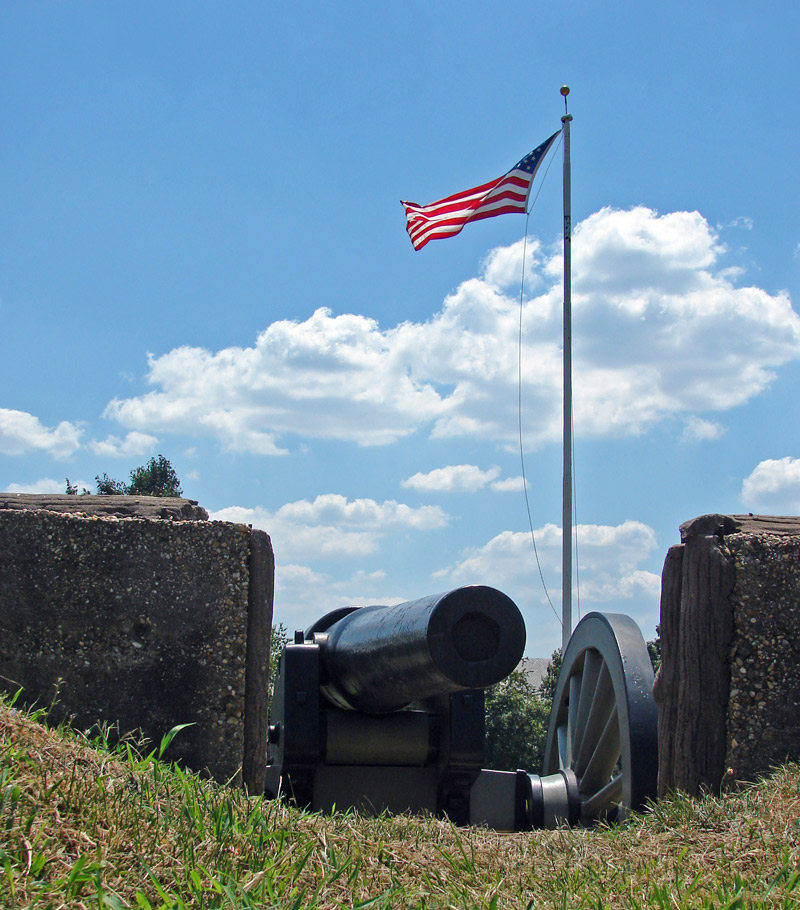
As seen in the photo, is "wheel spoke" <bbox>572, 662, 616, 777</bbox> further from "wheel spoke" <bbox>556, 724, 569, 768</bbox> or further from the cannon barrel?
the cannon barrel

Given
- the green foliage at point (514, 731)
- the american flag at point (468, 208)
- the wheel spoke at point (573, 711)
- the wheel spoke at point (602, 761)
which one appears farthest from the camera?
the green foliage at point (514, 731)

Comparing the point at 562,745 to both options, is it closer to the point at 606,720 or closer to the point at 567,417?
the point at 606,720

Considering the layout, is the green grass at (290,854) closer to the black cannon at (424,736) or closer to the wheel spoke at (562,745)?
the black cannon at (424,736)

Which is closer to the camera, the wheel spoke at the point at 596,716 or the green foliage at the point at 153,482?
the wheel spoke at the point at 596,716

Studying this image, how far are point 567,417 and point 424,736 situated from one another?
311 inches

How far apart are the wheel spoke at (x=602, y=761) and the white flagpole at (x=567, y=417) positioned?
22.1ft

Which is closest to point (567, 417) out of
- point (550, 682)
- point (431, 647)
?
point (431, 647)

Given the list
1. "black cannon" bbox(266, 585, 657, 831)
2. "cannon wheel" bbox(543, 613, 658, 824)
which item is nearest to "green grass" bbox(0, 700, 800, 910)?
"cannon wheel" bbox(543, 613, 658, 824)

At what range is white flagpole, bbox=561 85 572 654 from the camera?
1325 centimetres

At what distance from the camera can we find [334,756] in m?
6.66

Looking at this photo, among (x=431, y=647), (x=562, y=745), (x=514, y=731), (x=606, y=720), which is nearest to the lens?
(x=431, y=647)

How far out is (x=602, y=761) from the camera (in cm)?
627

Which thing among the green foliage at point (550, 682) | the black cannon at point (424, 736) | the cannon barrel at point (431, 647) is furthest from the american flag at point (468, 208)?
the green foliage at point (550, 682)

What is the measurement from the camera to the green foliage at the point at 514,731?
2526 cm
